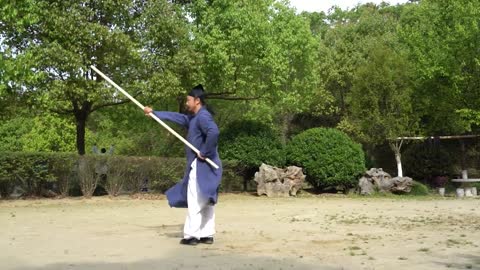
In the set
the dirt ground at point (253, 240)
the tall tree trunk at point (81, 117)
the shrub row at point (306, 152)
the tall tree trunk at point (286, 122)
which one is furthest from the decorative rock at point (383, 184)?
the tall tree trunk at point (286, 122)

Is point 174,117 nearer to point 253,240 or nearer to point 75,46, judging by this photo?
point 253,240

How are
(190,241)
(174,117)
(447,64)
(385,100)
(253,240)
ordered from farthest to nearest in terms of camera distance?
(385,100) → (447,64) → (174,117) → (253,240) → (190,241)

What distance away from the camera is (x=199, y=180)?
812 centimetres

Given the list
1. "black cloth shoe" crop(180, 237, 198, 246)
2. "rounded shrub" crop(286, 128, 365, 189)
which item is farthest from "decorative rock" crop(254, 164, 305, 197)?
"black cloth shoe" crop(180, 237, 198, 246)

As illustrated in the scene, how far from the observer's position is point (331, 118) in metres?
35.1

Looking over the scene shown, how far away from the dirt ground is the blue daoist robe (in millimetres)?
656

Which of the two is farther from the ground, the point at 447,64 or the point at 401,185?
the point at 447,64

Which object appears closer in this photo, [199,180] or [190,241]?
[190,241]

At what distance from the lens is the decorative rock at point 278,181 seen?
798 inches

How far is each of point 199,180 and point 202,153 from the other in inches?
14.6

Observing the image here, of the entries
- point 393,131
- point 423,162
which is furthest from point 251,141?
point 423,162

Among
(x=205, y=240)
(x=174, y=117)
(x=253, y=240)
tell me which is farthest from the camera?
(x=174, y=117)

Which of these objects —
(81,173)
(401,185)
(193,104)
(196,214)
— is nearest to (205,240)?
(196,214)

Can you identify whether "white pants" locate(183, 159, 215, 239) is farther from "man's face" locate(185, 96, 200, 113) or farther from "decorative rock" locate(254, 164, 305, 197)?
"decorative rock" locate(254, 164, 305, 197)
